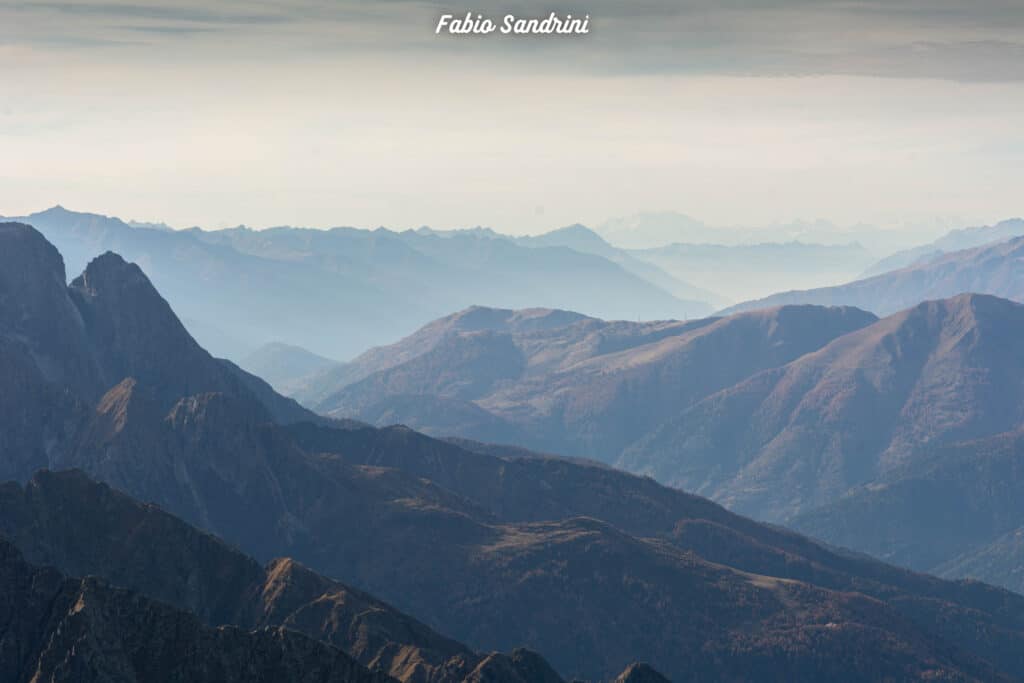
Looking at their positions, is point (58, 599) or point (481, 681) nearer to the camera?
point (58, 599)

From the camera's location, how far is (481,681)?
642 feet

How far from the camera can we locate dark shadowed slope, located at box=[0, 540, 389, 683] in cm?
16788

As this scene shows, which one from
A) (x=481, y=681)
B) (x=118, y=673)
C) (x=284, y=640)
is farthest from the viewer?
(x=481, y=681)

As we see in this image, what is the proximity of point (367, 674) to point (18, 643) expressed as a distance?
37.7 meters

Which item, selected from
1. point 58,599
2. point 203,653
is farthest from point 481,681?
point 58,599

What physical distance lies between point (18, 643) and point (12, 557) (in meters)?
12.1

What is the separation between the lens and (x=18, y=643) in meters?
174

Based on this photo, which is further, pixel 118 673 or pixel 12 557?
pixel 12 557

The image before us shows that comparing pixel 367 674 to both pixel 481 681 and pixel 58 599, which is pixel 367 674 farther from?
pixel 58 599

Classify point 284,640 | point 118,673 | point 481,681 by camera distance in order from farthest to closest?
1. point 481,681
2. point 284,640
3. point 118,673

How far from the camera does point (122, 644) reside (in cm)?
17112

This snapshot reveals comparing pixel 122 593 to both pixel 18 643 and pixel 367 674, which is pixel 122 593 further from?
pixel 367 674

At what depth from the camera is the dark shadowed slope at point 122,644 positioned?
168 meters

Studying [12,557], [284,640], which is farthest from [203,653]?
[12,557]
